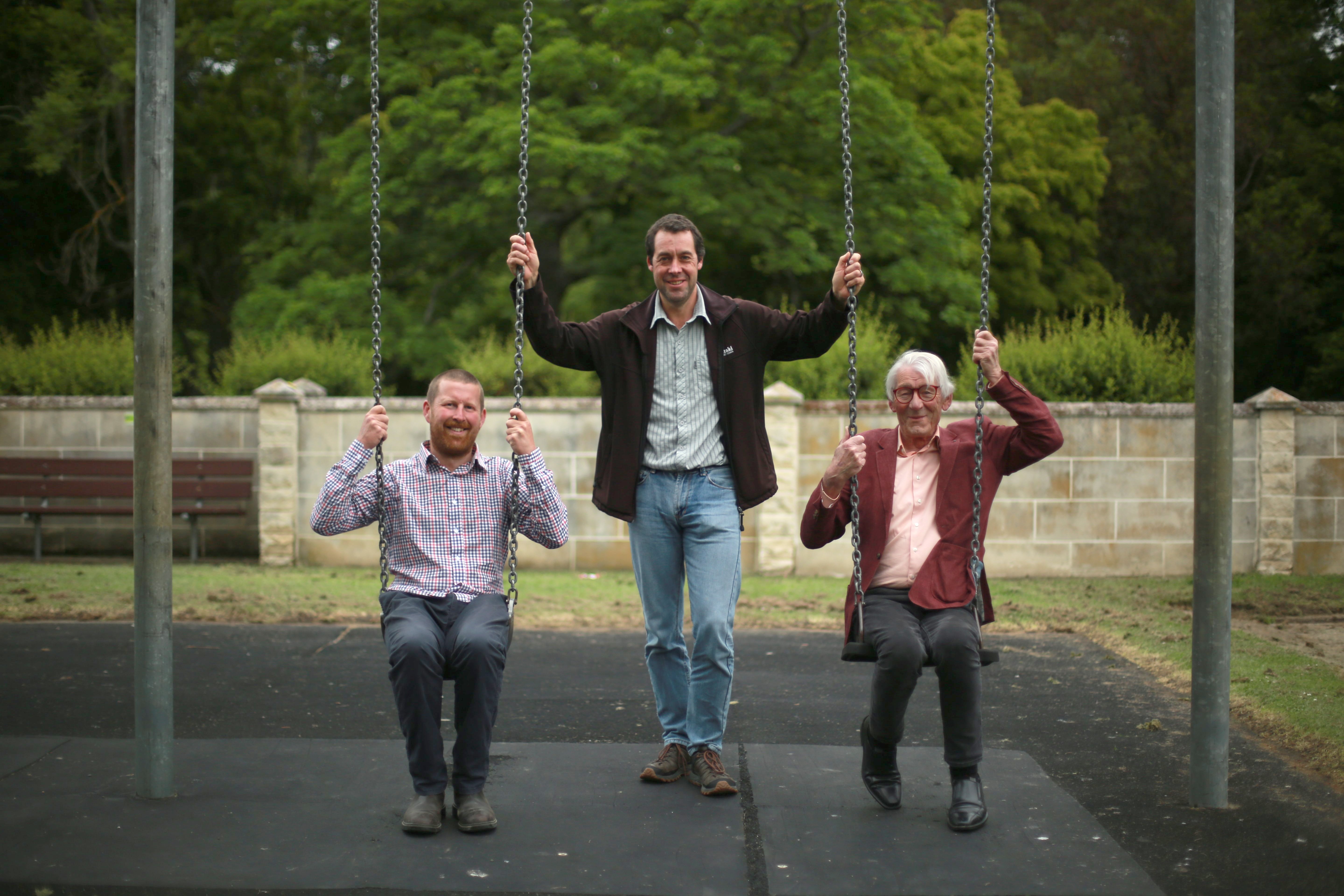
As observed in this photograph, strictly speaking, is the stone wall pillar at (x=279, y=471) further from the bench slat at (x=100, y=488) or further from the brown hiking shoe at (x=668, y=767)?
the brown hiking shoe at (x=668, y=767)

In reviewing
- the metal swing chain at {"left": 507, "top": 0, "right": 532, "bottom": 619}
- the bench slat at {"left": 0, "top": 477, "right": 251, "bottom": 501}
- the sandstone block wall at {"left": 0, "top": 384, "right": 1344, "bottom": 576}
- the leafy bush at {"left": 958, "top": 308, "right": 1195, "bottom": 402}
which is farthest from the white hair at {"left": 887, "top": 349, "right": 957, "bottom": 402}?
the bench slat at {"left": 0, "top": 477, "right": 251, "bottom": 501}

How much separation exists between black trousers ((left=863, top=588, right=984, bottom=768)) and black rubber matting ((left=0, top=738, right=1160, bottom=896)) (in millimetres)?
272

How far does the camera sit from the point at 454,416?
13.2 ft

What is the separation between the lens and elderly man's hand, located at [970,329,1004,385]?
3.94 meters

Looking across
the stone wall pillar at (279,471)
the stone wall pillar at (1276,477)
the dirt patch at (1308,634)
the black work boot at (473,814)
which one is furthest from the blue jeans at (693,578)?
the stone wall pillar at (1276,477)

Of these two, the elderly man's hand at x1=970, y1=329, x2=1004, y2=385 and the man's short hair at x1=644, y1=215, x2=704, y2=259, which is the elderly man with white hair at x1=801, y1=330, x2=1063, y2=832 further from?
the man's short hair at x1=644, y1=215, x2=704, y2=259

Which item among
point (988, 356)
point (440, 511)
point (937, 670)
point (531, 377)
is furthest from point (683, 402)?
point (531, 377)

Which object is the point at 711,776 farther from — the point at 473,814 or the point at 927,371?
the point at 927,371

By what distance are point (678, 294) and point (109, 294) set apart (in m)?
21.3

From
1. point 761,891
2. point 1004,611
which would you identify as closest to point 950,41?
point 1004,611

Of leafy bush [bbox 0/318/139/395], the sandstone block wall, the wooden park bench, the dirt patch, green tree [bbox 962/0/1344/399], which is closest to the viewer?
the dirt patch

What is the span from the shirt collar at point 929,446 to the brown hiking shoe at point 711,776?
1.25m

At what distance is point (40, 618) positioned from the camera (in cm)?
788

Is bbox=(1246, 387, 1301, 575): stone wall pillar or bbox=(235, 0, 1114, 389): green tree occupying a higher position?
bbox=(235, 0, 1114, 389): green tree
